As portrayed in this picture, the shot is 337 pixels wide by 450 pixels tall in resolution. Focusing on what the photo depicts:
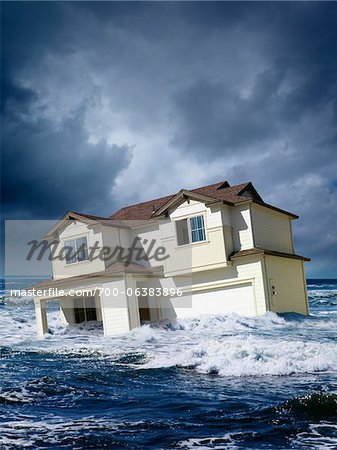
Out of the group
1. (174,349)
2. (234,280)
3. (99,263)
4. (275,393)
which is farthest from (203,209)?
(275,393)

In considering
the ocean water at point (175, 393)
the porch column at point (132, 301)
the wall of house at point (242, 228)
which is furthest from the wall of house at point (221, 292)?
the ocean water at point (175, 393)

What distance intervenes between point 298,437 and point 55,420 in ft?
14.1

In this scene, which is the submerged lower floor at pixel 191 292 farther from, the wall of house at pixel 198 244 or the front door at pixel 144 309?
the wall of house at pixel 198 244

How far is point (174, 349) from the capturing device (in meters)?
19.8

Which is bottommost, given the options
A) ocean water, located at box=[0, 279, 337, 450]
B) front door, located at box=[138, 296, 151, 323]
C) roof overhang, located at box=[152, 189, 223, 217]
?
ocean water, located at box=[0, 279, 337, 450]

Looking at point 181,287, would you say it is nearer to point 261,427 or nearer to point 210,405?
point 210,405

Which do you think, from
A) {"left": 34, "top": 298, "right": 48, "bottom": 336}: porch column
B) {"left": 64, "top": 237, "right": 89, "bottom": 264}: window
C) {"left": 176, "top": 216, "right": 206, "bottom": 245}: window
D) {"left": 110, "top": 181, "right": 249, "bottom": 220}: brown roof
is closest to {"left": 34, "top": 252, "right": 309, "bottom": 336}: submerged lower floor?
{"left": 34, "top": 298, "right": 48, "bottom": 336}: porch column

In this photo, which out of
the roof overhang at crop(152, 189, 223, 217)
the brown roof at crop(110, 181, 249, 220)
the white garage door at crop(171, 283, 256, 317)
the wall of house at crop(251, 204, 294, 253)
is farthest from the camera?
the brown roof at crop(110, 181, 249, 220)

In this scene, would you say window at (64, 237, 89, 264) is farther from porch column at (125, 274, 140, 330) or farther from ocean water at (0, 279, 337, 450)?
ocean water at (0, 279, 337, 450)

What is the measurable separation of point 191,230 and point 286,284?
18.3 feet

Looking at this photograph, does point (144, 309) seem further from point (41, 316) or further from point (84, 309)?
point (41, 316)

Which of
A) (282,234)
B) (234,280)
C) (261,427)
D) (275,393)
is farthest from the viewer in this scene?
(282,234)

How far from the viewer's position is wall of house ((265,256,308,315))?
1051 inches

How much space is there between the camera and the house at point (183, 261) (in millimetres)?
26469
